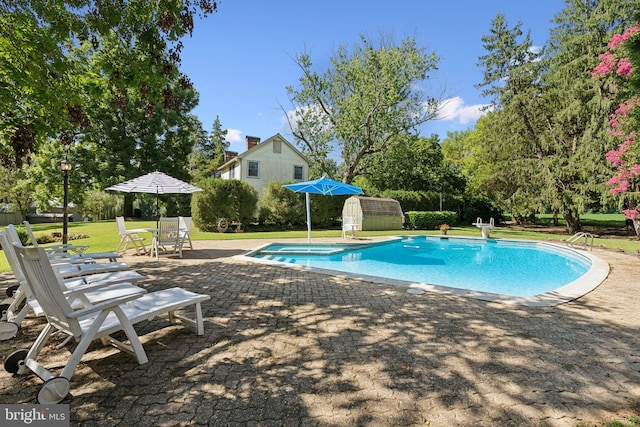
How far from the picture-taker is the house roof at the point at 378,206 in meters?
20.9

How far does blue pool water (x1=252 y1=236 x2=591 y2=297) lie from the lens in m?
8.11

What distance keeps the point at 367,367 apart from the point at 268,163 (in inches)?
1077

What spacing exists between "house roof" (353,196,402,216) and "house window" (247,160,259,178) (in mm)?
11643

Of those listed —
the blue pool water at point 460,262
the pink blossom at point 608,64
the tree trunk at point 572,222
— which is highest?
the pink blossom at point 608,64

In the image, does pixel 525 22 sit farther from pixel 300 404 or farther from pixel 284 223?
pixel 300 404

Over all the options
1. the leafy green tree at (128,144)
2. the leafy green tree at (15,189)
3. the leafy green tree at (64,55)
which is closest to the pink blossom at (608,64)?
the leafy green tree at (64,55)

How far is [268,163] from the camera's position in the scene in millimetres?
28906

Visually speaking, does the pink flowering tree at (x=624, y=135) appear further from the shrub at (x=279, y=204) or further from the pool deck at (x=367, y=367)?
the shrub at (x=279, y=204)

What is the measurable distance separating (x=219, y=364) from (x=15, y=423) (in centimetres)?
146

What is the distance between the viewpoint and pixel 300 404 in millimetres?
2340

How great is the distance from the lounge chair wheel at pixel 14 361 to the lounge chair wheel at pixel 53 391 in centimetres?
76

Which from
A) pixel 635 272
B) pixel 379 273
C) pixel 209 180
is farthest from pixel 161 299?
pixel 209 180

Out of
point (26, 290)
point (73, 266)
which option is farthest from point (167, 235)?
point (26, 290)

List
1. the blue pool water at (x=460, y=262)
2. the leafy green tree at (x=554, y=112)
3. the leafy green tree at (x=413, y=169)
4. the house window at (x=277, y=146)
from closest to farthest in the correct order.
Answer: the blue pool water at (x=460, y=262)
the leafy green tree at (x=554, y=112)
the leafy green tree at (x=413, y=169)
the house window at (x=277, y=146)
